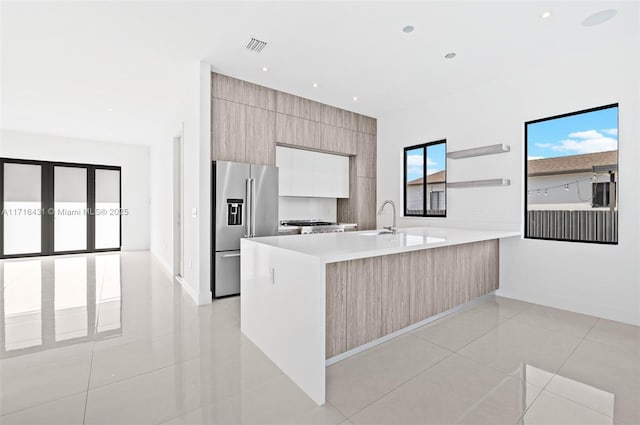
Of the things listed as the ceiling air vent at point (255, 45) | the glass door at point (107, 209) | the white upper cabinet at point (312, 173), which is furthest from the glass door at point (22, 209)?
the ceiling air vent at point (255, 45)

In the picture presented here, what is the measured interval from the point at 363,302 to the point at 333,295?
1.05 feet

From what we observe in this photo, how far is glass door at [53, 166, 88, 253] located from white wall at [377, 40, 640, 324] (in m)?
7.86

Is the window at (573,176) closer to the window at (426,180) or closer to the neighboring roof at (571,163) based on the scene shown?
the neighboring roof at (571,163)

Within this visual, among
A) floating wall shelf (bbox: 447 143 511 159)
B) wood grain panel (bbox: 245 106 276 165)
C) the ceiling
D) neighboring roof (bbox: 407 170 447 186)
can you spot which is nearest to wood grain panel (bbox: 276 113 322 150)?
wood grain panel (bbox: 245 106 276 165)

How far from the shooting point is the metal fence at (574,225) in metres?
3.16

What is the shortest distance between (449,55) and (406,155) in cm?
204

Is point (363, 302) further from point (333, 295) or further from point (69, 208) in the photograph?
point (69, 208)

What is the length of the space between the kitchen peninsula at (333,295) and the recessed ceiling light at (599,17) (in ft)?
7.01

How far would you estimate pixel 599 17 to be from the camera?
8.79ft

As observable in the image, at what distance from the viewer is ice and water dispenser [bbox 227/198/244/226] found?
12.5ft

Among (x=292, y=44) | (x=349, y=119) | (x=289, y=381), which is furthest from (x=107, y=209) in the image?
(x=289, y=381)

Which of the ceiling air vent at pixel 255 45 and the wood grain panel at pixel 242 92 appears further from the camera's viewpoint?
the wood grain panel at pixel 242 92

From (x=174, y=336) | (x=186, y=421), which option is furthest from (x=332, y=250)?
(x=174, y=336)

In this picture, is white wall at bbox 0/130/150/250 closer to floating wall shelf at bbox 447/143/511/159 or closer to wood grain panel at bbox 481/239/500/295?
floating wall shelf at bbox 447/143/511/159
